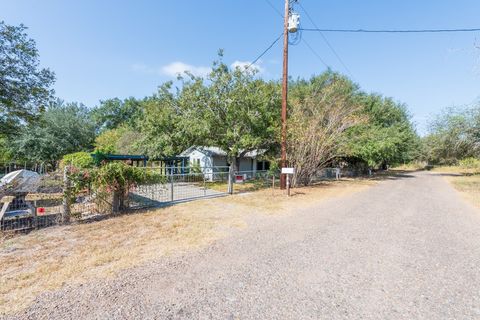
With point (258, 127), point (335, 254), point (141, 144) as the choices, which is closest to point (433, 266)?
point (335, 254)

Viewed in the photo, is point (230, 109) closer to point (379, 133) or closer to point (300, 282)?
point (300, 282)

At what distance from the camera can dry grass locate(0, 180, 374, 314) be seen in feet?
10.2

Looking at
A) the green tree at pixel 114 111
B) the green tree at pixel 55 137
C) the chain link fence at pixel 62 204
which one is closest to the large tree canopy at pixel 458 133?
the chain link fence at pixel 62 204

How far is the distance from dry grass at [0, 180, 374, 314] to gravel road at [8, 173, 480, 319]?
33cm

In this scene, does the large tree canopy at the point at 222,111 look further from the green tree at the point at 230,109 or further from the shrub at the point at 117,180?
the shrub at the point at 117,180

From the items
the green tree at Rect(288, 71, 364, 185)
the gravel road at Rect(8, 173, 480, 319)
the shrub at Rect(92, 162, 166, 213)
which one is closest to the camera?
the gravel road at Rect(8, 173, 480, 319)

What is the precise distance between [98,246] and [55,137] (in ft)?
90.1

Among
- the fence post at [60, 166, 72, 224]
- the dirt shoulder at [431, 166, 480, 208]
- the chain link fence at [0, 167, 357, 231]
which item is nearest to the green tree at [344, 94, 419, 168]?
the dirt shoulder at [431, 166, 480, 208]

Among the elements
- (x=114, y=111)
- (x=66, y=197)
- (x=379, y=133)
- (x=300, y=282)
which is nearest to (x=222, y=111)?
(x=66, y=197)

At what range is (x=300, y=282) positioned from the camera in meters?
3.16

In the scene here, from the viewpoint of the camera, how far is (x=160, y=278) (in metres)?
3.23

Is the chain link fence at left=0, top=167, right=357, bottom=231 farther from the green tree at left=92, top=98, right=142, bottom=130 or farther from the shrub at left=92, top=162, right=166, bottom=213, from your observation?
the green tree at left=92, top=98, right=142, bottom=130

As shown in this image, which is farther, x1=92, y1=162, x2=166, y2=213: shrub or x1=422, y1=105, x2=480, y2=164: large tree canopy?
x1=422, y1=105, x2=480, y2=164: large tree canopy

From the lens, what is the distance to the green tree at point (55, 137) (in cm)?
2398
